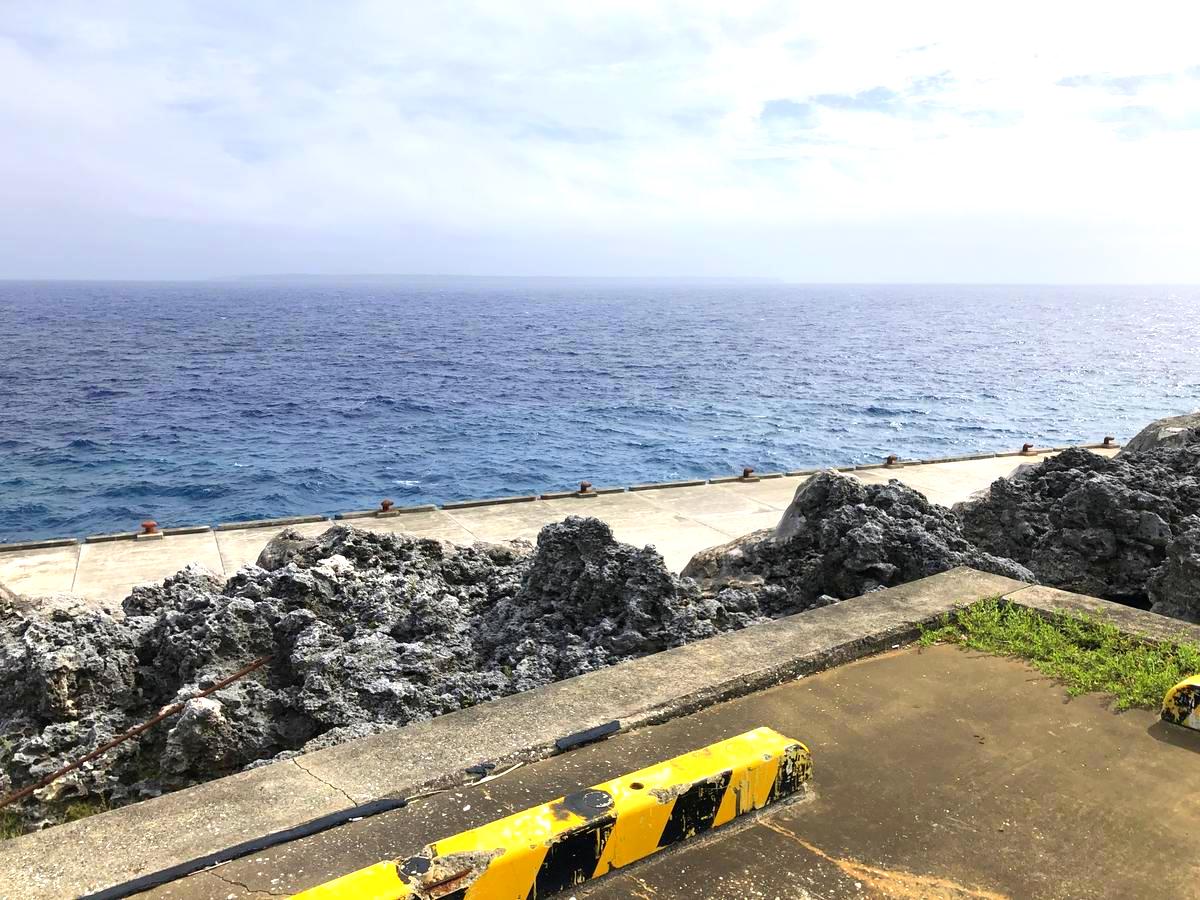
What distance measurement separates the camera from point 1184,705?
4.21 m

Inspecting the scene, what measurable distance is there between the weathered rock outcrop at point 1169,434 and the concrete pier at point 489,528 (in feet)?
16.8

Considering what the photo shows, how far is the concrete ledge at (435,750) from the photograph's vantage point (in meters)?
3.11

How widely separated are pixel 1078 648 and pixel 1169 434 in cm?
699

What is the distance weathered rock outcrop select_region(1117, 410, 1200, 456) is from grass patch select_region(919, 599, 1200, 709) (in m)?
5.25

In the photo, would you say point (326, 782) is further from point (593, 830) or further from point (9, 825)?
point (9, 825)

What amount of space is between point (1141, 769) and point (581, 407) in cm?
4565

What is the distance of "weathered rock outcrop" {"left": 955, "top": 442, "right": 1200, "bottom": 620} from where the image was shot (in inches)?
278

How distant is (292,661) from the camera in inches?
209

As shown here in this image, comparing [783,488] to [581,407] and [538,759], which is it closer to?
[538,759]

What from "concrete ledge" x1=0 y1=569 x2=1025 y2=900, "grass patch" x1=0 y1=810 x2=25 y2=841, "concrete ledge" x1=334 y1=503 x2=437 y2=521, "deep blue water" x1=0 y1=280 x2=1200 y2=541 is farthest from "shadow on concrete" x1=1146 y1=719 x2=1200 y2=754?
"deep blue water" x1=0 y1=280 x2=1200 y2=541

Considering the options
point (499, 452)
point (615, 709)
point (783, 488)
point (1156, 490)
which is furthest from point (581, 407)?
point (615, 709)

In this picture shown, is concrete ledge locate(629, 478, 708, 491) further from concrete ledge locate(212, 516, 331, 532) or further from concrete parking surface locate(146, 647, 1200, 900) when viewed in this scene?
concrete parking surface locate(146, 647, 1200, 900)

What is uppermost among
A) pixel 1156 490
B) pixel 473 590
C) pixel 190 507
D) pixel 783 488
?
pixel 1156 490

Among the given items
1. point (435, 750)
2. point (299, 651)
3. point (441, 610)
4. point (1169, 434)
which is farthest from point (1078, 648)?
point (1169, 434)
